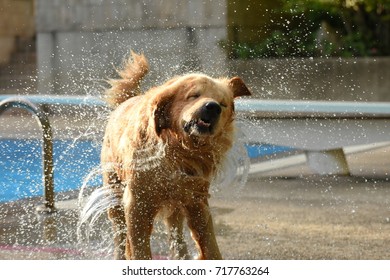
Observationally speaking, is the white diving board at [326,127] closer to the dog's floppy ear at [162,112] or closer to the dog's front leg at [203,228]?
the dog's front leg at [203,228]

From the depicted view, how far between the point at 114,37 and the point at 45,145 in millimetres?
389

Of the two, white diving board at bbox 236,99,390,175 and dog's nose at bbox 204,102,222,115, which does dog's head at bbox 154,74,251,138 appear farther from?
white diving board at bbox 236,99,390,175

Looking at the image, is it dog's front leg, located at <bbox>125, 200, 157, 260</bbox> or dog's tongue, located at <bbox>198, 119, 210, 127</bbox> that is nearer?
dog's tongue, located at <bbox>198, 119, 210, 127</bbox>

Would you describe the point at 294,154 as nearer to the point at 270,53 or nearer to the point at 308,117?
the point at 308,117

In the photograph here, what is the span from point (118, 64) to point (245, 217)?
595 mm

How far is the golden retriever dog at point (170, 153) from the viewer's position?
6.80 ft

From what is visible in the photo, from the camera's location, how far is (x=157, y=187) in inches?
84.7

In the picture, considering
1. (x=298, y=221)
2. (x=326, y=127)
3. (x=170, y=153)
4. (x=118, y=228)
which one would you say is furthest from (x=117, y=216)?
(x=326, y=127)

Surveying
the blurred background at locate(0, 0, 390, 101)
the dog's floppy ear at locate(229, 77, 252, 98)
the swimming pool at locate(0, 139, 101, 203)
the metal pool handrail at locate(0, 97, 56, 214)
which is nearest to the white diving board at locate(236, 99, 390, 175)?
the blurred background at locate(0, 0, 390, 101)

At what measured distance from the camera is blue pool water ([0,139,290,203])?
8.13 ft

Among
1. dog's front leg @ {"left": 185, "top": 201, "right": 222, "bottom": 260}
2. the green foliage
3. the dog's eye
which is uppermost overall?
the green foliage

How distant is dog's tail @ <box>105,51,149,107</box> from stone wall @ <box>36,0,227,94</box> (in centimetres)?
6

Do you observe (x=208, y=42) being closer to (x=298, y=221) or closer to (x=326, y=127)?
(x=326, y=127)

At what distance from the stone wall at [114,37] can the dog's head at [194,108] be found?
378mm
